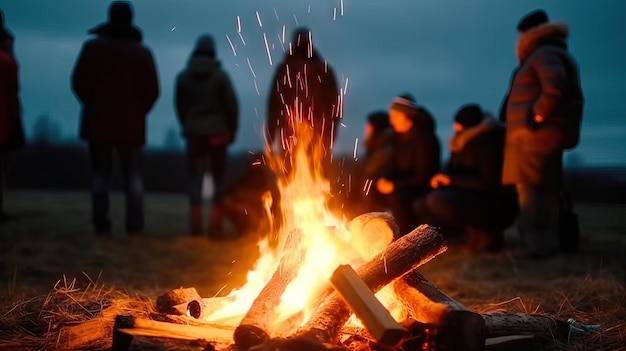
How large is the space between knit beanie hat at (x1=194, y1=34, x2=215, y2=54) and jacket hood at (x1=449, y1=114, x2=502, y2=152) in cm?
315

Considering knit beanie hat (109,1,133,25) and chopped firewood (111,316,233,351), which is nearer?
chopped firewood (111,316,233,351)

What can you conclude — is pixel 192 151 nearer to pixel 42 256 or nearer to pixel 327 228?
pixel 42 256

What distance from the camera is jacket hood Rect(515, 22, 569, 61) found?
265 inches

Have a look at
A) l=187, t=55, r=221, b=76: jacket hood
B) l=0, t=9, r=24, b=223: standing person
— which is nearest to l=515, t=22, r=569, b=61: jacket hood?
l=187, t=55, r=221, b=76: jacket hood

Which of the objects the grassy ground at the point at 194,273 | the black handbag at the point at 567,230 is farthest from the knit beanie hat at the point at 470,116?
the grassy ground at the point at 194,273

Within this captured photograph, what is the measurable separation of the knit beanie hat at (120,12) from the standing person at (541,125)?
412 centimetres

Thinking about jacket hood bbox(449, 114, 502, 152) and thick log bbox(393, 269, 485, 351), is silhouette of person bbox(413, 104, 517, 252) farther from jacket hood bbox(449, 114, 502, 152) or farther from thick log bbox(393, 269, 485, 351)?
thick log bbox(393, 269, 485, 351)

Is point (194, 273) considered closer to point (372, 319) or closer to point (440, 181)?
point (440, 181)

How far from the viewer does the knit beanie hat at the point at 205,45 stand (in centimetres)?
868

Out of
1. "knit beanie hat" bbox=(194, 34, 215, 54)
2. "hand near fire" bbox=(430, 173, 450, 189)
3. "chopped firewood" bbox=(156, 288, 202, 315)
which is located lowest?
"hand near fire" bbox=(430, 173, 450, 189)

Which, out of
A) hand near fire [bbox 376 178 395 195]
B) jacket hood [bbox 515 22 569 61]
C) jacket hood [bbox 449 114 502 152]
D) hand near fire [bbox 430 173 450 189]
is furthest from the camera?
hand near fire [bbox 376 178 395 195]

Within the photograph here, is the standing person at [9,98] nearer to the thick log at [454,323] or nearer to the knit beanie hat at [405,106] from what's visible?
the knit beanie hat at [405,106]

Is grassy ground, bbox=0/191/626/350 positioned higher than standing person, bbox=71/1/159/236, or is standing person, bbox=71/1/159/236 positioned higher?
standing person, bbox=71/1/159/236

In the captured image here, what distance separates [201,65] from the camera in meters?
8.61
